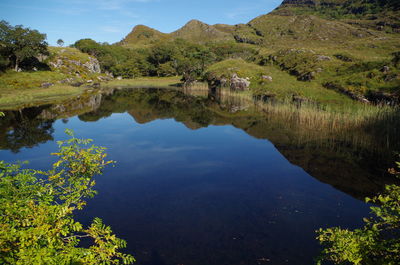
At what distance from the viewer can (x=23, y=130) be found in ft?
98.3

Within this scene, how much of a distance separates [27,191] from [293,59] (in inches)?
3058

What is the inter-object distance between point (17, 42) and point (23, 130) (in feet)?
226

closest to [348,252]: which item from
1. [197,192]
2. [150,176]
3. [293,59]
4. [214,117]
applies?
[197,192]

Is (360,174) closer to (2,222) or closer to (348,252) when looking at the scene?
(348,252)

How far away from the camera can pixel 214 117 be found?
41312 mm

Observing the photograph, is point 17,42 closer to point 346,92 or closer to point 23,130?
point 23,130

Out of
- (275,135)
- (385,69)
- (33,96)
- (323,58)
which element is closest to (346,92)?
(385,69)

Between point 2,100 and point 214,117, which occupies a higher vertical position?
point 2,100

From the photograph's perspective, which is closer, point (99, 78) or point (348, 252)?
point (348, 252)

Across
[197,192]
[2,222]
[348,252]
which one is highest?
[2,222]

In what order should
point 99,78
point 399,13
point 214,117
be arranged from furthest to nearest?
point 399,13 < point 99,78 < point 214,117

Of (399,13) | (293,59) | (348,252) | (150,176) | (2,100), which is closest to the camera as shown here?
(348,252)

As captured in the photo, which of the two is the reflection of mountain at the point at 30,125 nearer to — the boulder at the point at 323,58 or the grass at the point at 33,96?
the grass at the point at 33,96

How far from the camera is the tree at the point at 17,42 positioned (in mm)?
77062
